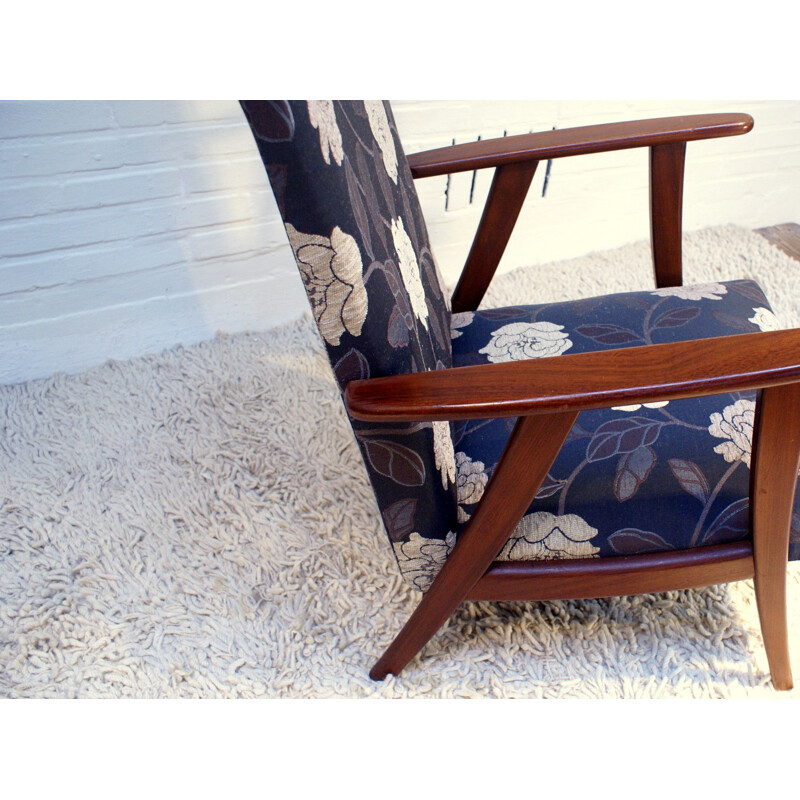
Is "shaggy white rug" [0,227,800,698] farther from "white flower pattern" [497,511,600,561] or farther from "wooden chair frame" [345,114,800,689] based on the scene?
"white flower pattern" [497,511,600,561]

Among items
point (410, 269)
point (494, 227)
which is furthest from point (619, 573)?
point (494, 227)

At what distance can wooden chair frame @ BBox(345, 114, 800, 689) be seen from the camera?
0.69 metres

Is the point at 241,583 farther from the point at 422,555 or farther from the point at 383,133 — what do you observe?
the point at 383,133

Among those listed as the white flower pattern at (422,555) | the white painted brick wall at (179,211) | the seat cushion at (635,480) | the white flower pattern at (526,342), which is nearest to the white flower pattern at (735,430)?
the seat cushion at (635,480)

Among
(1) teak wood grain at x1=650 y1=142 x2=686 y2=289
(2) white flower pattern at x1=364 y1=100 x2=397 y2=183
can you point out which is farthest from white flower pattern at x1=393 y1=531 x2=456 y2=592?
(1) teak wood grain at x1=650 y1=142 x2=686 y2=289

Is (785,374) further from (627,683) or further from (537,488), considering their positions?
(627,683)

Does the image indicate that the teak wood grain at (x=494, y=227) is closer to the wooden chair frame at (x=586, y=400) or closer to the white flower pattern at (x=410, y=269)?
the wooden chair frame at (x=586, y=400)

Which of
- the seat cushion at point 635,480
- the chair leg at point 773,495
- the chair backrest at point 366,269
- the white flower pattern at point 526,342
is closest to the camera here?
the chair backrest at point 366,269

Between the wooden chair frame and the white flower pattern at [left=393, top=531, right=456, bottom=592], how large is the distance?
0.06ft

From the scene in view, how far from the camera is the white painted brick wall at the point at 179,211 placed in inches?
56.6

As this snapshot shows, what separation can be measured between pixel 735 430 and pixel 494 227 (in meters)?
0.47

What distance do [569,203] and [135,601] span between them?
1.37 meters

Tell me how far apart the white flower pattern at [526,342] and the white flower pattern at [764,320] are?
0.86 ft

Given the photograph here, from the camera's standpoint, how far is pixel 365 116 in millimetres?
906
